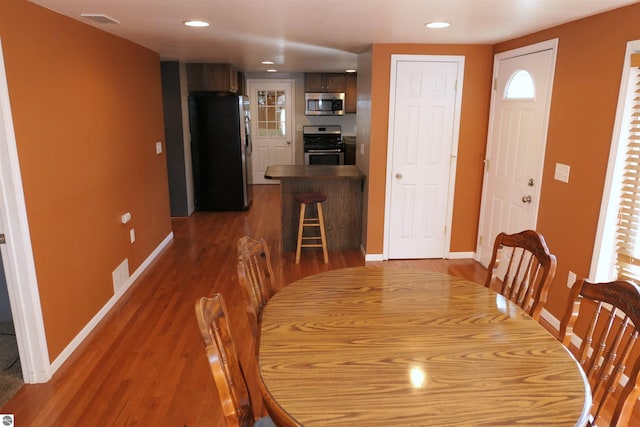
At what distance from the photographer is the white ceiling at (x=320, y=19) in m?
2.43

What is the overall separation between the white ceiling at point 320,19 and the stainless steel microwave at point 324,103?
12.1ft

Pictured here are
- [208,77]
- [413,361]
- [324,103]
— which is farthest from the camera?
[324,103]

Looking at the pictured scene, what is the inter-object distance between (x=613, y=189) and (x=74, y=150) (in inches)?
134

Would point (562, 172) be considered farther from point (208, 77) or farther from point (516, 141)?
point (208, 77)

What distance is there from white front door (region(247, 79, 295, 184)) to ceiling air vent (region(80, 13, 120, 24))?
5403 mm

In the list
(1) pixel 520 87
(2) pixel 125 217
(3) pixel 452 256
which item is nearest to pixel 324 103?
(3) pixel 452 256

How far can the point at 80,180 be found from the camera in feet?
9.71

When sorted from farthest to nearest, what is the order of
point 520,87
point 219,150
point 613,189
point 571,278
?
point 219,150 < point 520,87 < point 571,278 < point 613,189

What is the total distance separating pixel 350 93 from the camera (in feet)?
26.2

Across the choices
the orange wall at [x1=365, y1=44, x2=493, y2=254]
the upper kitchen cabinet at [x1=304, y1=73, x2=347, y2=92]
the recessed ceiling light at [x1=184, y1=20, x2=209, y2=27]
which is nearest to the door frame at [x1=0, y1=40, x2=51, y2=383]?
the recessed ceiling light at [x1=184, y1=20, x2=209, y2=27]

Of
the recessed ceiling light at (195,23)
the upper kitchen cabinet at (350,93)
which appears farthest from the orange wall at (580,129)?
the upper kitchen cabinet at (350,93)

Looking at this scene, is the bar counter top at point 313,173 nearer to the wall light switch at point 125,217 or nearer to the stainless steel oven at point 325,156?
the wall light switch at point 125,217

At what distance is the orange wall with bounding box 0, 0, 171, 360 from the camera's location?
2379 mm

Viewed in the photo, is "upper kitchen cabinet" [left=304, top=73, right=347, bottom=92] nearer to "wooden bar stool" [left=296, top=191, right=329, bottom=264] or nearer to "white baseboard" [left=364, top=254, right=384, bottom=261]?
"wooden bar stool" [left=296, top=191, right=329, bottom=264]
